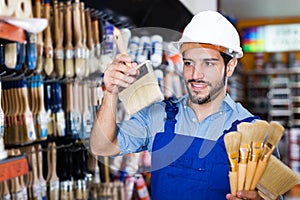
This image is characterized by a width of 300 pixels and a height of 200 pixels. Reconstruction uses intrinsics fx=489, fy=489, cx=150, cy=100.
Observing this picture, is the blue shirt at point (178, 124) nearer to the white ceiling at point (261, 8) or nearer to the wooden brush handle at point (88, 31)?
the wooden brush handle at point (88, 31)

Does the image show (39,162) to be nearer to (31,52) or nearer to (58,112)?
(58,112)

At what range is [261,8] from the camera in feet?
30.0

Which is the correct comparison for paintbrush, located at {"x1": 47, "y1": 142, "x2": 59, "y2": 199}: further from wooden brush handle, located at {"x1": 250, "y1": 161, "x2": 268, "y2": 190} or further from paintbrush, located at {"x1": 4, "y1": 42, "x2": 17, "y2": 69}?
wooden brush handle, located at {"x1": 250, "y1": 161, "x2": 268, "y2": 190}

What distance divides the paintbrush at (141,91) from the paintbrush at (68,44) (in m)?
1.05

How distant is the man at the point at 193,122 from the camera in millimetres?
1462

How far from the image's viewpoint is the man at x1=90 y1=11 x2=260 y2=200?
146 centimetres

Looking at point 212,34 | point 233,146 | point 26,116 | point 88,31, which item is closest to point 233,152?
point 233,146

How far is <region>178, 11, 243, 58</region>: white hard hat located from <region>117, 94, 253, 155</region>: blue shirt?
20 cm

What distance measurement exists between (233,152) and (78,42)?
1525mm

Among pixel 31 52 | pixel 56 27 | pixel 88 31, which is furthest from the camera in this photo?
pixel 88 31

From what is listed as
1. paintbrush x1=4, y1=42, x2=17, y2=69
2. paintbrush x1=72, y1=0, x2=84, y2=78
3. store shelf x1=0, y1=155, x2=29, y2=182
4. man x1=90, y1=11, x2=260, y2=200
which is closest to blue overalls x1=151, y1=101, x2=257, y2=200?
man x1=90, y1=11, x2=260, y2=200

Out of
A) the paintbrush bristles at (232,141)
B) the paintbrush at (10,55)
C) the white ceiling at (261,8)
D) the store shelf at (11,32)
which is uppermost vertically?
the white ceiling at (261,8)

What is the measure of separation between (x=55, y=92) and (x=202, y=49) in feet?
4.07

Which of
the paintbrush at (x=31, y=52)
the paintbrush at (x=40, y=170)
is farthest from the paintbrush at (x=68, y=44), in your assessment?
the paintbrush at (x=40, y=170)
